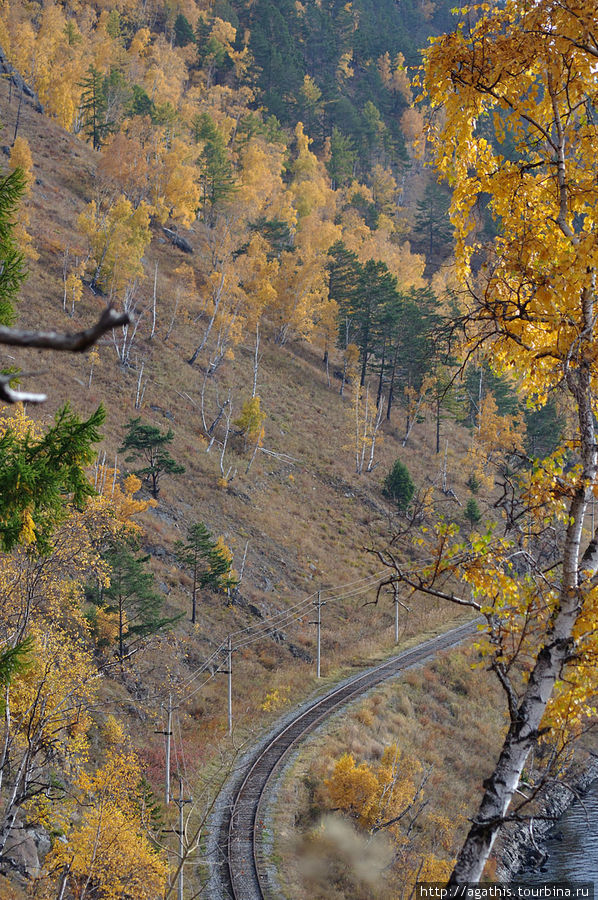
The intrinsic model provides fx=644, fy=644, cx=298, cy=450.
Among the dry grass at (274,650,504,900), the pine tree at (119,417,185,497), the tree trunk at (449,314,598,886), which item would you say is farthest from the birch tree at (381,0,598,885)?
the pine tree at (119,417,185,497)

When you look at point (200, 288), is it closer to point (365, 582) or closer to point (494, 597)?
point (365, 582)

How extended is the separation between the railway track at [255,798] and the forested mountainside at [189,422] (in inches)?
35.0

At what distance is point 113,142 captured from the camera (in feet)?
203

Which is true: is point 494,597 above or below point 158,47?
below

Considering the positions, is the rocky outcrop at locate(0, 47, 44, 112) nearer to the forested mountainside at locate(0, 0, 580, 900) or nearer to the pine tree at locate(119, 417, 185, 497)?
the forested mountainside at locate(0, 0, 580, 900)

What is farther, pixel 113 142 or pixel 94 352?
pixel 113 142

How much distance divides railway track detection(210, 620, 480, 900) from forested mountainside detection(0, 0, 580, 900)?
89cm

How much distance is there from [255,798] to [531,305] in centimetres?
1793

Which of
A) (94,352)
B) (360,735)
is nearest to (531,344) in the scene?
(360,735)

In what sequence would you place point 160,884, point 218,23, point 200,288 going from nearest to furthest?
point 160,884 → point 200,288 → point 218,23

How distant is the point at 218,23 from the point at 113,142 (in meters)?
64.0

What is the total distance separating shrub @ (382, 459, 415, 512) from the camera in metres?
46.9

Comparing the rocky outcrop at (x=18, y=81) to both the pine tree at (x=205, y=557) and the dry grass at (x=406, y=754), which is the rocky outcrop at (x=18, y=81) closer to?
the pine tree at (x=205, y=557)

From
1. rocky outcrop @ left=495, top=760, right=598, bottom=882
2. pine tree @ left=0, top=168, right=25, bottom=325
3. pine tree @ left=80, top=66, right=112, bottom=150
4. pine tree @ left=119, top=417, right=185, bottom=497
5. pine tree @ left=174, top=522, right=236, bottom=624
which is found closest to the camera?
pine tree @ left=0, top=168, right=25, bottom=325
